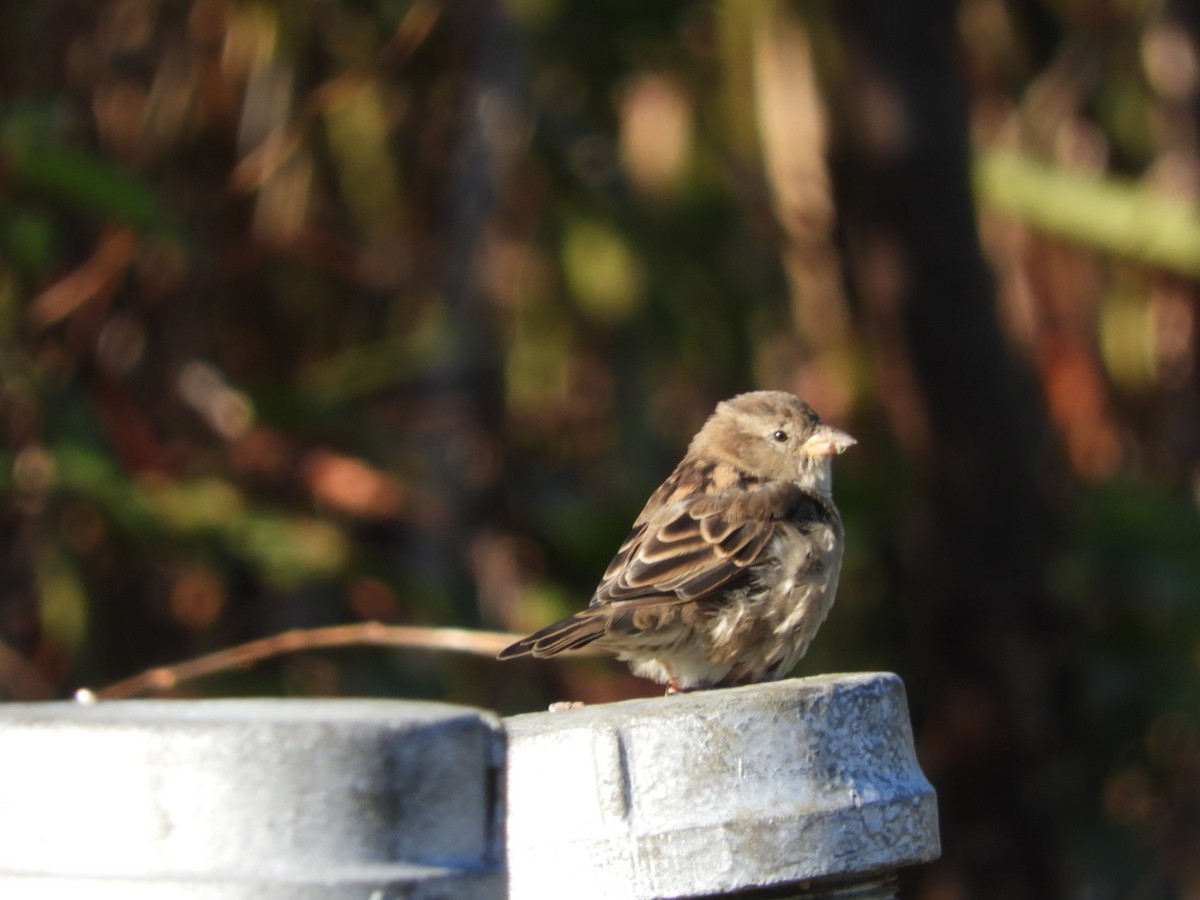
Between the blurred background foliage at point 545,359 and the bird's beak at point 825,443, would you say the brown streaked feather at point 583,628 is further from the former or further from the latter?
the blurred background foliage at point 545,359

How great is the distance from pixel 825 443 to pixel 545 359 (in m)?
3.48

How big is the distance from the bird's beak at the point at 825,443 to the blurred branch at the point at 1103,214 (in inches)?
113

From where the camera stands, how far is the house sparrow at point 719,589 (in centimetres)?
411

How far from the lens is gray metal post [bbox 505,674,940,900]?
6.88ft


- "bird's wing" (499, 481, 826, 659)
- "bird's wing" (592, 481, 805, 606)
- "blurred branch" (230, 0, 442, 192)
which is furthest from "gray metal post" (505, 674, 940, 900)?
"blurred branch" (230, 0, 442, 192)

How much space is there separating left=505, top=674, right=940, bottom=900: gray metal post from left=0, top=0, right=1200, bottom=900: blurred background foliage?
3870mm

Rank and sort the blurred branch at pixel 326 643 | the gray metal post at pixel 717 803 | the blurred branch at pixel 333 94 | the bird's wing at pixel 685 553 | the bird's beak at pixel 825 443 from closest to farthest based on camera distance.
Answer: the gray metal post at pixel 717 803 < the blurred branch at pixel 326 643 < the bird's wing at pixel 685 553 < the bird's beak at pixel 825 443 < the blurred branch at pixel 333 94

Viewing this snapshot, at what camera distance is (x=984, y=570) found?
23.3 ft

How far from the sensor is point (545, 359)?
8195mm

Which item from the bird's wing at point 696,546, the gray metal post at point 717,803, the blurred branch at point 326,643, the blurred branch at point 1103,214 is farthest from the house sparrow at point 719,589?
the blurred branch at point 1103,214

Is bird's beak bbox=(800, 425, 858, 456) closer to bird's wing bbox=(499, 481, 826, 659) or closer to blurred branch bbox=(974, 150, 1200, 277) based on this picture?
bird's wing bbox=(499, 481, 826, 659)

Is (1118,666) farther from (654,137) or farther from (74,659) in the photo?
(74,659)

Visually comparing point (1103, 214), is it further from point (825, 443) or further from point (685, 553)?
point (685, 553)

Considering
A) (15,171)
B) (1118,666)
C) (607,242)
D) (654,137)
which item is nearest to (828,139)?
(607,242)
